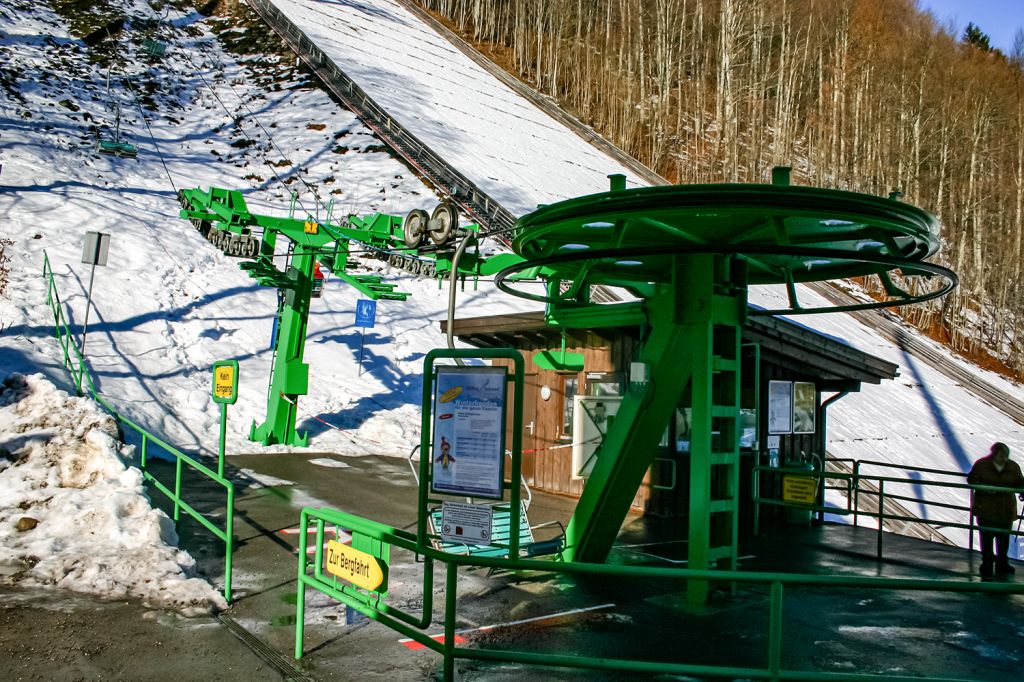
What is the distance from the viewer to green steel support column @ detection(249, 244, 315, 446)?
53.3 feet

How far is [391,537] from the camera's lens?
19.2 feet

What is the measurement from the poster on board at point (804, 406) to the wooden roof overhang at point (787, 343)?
8.7 inches

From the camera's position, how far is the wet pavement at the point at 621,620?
6.50 meters

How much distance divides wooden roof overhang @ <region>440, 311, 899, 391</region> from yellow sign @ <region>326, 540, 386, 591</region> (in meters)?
7.91

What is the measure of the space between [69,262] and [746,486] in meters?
17.3

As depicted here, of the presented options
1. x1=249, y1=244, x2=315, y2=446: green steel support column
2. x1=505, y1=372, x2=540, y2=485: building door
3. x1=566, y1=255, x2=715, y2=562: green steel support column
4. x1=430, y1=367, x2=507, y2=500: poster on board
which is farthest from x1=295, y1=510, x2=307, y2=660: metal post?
x1=249, y1=244, x2=315, y2=446: green steel support column

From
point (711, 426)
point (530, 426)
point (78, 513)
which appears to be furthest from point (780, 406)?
point (78, 513)

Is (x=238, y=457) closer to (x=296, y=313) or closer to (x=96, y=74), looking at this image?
(x=296, y=313)

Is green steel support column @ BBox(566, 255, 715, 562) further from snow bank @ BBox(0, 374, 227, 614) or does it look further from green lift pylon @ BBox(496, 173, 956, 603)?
snow bank @ BBox(0, 374, 227, 614)

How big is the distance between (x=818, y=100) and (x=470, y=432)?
57.9 meters

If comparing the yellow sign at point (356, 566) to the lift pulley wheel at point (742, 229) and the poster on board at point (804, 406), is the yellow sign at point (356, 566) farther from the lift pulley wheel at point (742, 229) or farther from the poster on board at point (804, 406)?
the poster on board at point (804, 406)

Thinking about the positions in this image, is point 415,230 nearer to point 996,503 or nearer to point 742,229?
point 742,229

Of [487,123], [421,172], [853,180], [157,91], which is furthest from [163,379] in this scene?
[853,180]

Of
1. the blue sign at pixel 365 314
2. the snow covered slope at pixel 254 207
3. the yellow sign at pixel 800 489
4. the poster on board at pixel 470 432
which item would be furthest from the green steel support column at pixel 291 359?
the poster on board at pixel 470 432
